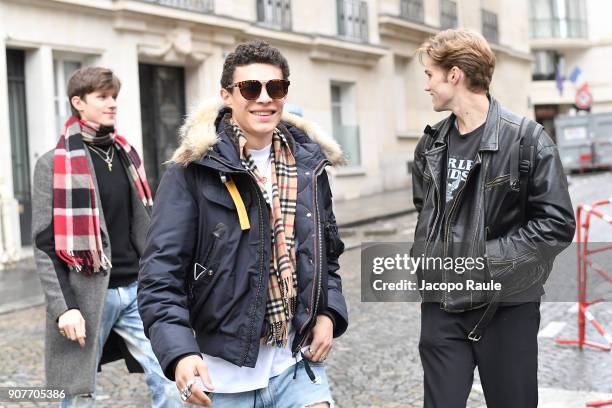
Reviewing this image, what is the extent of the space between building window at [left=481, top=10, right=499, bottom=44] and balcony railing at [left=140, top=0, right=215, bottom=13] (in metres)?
16.7

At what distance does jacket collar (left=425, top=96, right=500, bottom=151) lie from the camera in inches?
126

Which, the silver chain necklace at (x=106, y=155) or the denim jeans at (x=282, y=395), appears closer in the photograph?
the denim jeans at (x=282, y=395)

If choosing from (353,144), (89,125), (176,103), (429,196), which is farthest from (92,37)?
(429,196)

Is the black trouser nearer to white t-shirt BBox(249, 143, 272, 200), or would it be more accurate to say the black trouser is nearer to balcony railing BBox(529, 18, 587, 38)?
white t-shirt BBox(249, 143, 272, 200)

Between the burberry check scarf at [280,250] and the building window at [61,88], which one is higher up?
the building window at [61,88]

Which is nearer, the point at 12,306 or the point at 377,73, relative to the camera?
the point at 12,306

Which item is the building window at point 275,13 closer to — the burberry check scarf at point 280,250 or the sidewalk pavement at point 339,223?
the sidewalk pavement at point 339,223

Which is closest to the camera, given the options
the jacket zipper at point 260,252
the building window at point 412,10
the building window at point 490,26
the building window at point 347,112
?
the jacket zipper at point 260,252

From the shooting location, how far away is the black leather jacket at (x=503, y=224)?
10.3 ft

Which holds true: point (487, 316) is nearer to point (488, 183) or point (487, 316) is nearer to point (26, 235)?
point (488, 183)

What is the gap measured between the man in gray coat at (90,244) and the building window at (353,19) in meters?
19.2

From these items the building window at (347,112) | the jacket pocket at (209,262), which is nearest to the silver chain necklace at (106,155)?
the jacket pocket at (209,262)

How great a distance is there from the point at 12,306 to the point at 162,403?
18.8ft

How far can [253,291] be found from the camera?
8.84 ft
